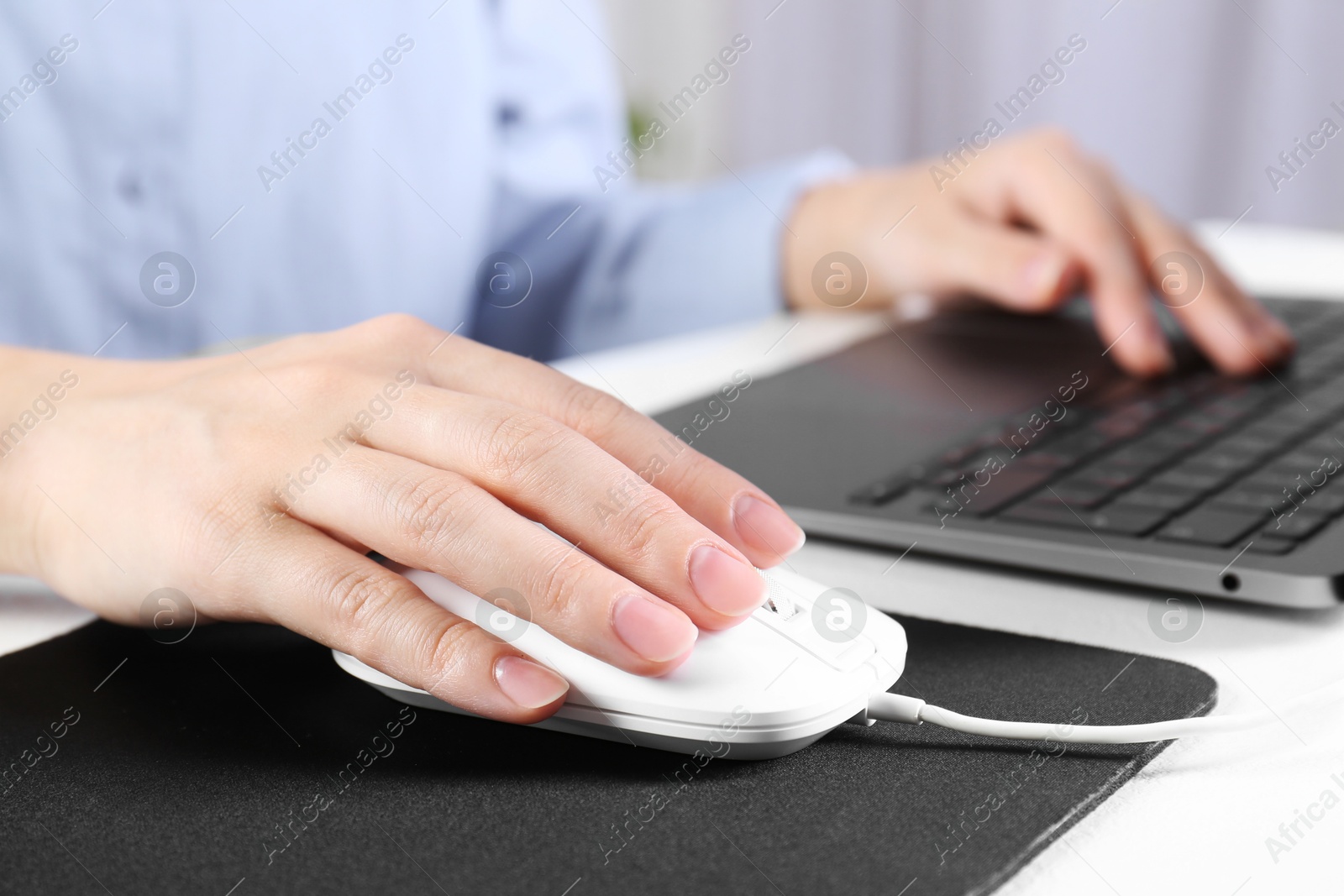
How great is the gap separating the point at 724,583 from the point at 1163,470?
269 mm

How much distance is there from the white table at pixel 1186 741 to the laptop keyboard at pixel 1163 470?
0.03 meters

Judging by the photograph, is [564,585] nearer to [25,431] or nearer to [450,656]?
[450,656]

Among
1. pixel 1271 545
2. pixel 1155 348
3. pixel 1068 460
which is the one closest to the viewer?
pixel 1271 545

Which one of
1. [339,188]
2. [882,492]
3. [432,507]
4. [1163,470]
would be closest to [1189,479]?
[1163,470]

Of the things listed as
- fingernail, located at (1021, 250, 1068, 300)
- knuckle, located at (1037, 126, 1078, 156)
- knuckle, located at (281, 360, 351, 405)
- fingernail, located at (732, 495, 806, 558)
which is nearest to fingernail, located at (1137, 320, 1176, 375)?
fingernail, located at (1021, 250, 1068, 300)

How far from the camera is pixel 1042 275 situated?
903 millimetres

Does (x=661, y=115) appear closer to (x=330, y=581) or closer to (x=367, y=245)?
(x=367, y=245)

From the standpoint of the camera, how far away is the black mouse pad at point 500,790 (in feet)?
0.99

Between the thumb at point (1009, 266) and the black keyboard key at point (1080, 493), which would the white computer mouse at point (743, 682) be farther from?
the thumb at point (1009, 266)

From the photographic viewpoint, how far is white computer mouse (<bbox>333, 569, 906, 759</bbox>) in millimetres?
350

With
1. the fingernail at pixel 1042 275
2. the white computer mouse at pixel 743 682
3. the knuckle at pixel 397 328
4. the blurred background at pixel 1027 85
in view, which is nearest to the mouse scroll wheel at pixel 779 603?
the white computer mouse at pixel 743 682

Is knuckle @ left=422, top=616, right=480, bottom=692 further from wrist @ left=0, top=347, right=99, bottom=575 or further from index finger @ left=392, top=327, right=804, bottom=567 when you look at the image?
wrist @ left=0, top=347, right=99, bottom=575

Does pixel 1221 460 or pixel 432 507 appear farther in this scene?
pixel 1221 460

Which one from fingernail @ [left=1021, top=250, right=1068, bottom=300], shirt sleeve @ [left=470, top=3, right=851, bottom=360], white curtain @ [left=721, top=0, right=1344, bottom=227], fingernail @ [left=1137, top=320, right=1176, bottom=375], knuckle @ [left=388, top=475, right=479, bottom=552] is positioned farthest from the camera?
white curtain @ [left=721, top=0, right=1344, bottom=227]
